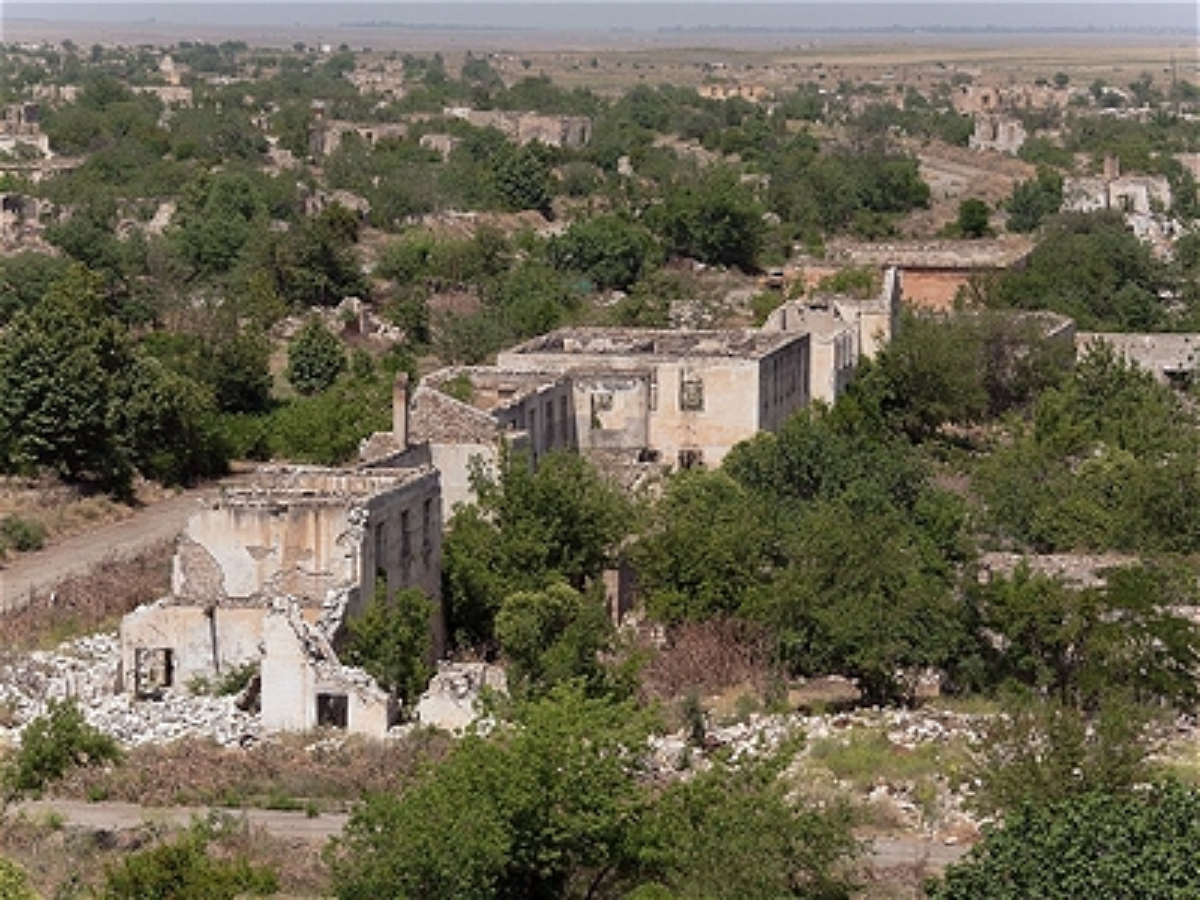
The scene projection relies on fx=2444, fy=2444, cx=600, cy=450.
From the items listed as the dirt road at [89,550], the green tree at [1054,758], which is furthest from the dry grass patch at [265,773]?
the dirt road at [89,550]

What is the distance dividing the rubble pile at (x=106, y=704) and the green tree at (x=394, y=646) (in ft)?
5.06

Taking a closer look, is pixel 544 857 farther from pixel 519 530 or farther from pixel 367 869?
pixel 519 530

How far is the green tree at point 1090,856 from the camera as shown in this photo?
1998cm

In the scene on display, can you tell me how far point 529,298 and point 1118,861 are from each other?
39.7m

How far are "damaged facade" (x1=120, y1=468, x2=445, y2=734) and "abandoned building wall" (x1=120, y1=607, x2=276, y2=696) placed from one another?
12 millimetres

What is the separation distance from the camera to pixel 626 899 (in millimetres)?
20781

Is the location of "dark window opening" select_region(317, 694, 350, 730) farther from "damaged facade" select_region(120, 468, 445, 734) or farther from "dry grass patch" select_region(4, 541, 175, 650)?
"dry grass patch" select_region(4, 541, 175, 650)

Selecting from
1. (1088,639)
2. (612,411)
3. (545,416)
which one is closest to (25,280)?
(612,411)

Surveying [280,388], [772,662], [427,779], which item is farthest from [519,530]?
[280,388]

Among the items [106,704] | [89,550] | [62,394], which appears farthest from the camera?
[62,394]

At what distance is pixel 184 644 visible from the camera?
2858 cm

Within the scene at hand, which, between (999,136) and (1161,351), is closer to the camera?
(1161,351)

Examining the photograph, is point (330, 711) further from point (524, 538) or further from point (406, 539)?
point (524, 538)

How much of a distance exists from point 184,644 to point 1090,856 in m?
12.3
